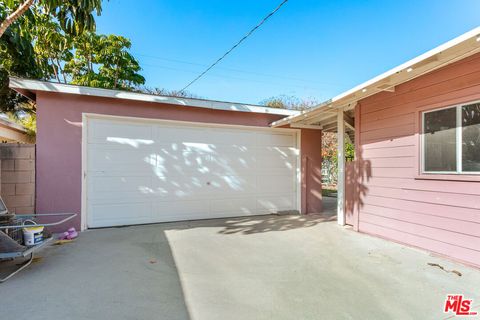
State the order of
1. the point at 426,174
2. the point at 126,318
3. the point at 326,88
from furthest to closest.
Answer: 1. the point at 326,88
2. the point at 426,174
3. the point at 126,318

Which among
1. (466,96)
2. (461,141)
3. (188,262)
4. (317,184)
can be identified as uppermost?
(466,96)

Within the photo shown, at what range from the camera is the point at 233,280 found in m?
2.75

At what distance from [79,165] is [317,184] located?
5579 millimetres

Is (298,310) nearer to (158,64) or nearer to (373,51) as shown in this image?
(373,51)

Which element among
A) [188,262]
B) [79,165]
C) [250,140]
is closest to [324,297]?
[188,262]

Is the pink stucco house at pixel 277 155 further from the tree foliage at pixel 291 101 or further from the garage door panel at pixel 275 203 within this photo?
the tree foliage at pixel 291 101

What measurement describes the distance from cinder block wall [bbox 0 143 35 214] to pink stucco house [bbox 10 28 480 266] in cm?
17

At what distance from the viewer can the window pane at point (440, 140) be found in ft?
10.9

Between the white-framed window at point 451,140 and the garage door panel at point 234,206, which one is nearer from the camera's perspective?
the white-framed window at point 451,140

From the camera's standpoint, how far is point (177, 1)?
22.1ft

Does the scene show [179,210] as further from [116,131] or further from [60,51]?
[60,51]

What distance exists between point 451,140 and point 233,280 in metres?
3.39

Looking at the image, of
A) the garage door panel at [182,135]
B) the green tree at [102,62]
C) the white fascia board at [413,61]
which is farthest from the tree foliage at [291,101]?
the white fascia board at [413,61]

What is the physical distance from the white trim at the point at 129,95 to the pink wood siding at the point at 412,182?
92.4 inches
